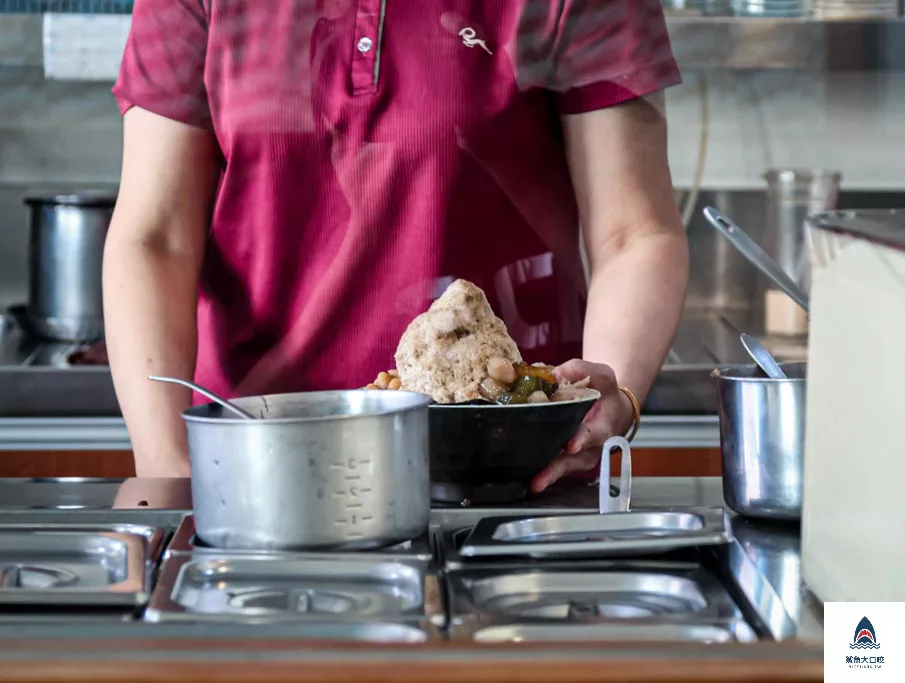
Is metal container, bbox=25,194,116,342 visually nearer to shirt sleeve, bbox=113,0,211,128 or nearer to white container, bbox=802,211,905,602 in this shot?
shirt sleeve, bbox=113,0,211,128

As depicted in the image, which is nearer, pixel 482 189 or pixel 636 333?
pixel 636 333

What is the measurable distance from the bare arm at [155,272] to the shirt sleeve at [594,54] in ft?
1.23

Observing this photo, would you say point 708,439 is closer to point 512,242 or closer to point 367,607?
point 512,242

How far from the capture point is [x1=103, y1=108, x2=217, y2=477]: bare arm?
123cm

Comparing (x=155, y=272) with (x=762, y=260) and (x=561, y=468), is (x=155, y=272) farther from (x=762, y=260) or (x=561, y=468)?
(x=762, y=260)

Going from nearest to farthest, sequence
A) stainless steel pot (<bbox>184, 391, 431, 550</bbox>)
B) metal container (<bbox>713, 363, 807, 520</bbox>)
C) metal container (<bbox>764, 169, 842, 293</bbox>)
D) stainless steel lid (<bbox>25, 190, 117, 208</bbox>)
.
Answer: stainless steel pot (<bbox>184, 391, 431, 550</bbox>) < metal container (<bbox>713, 363, 807, 520</bbox>) < stainless steel lid (<bbox>25, 190, 117, 208</bbox>) < metal container (<bbox>764, 169, 842, 293</bbox>)

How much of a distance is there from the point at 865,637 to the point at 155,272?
2.96 ft

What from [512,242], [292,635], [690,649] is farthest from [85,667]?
[512,242]

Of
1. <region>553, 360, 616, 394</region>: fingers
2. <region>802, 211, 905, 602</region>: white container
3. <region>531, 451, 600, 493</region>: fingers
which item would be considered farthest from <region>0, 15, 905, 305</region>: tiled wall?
<region>802, 211, 905, 602</region>: white container

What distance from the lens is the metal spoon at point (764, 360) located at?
32.2 inches

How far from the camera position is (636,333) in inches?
47.9

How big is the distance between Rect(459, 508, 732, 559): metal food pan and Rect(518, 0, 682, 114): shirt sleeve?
0.68 metres

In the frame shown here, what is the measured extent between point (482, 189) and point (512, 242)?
0.07m

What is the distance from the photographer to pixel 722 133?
2.20 metres
